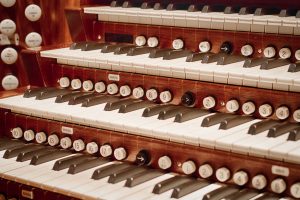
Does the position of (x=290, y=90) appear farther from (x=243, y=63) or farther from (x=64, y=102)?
(x=64, y=102)

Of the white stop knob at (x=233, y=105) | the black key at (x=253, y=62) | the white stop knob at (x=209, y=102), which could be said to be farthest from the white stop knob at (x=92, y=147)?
the black key at (x=253, y=62)

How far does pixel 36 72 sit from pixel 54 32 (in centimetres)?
27

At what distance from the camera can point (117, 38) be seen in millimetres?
3326

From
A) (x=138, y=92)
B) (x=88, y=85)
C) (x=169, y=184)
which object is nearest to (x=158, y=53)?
(x=138, y=92)

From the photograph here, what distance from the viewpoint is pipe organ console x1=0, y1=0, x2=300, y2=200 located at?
245 centimetres

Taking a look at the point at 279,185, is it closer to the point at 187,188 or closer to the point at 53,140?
the point at 187,188

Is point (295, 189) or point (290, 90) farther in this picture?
point (290, 90)

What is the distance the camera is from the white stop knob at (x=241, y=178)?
7.97 feet

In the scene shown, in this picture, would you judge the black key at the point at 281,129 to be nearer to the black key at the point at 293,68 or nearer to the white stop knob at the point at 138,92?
the black key at the point at 293,68

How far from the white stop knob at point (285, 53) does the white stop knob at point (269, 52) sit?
4 centimetres

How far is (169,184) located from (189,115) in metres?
0.35

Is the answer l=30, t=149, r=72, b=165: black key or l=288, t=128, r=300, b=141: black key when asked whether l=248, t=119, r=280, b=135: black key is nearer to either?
l=288, t=128, r=300, b=141: black key

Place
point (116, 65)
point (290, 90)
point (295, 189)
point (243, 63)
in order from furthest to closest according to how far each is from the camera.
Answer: point (116, 65)
point (243, 63)
point (290, 90)
point (295, 189)

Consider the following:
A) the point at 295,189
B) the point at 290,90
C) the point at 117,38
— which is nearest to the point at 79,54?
the point at 117,38
